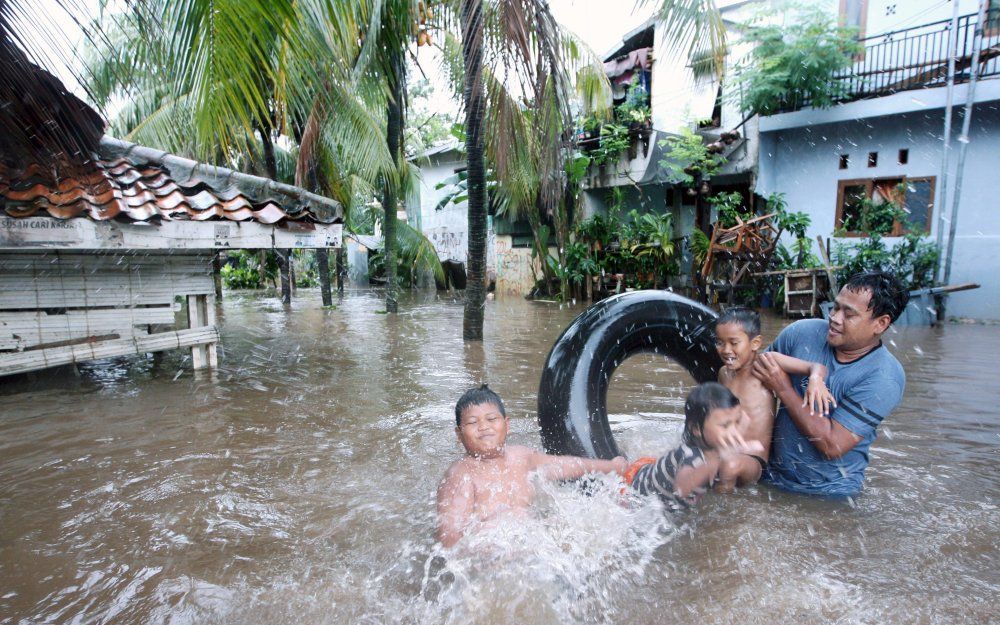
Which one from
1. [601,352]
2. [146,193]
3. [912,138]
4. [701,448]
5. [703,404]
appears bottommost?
[701,448]

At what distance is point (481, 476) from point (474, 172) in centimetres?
594

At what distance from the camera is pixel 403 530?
3.23 meters

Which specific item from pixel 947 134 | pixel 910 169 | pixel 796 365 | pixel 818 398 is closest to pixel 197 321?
pixel 796 365

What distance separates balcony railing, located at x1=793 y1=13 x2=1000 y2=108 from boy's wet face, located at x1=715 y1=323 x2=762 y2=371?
434 inches

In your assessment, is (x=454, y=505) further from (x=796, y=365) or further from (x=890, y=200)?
(x=890, y=200)

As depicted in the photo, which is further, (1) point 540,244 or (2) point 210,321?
(1) point 540,244

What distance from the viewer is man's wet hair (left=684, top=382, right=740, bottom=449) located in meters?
2.90

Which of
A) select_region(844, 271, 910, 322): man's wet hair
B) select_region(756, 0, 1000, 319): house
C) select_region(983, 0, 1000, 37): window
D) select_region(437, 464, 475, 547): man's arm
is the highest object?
select_region(983, 0, 1000, 37): window

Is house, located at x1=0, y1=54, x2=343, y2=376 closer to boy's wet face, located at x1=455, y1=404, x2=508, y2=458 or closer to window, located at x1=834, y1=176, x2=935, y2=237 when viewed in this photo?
boy's wet face, located at x1=455, y1=404, x2=508, y2=458

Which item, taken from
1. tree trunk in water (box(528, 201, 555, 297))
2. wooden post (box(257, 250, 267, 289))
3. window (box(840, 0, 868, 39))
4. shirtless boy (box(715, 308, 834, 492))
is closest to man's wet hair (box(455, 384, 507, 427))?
shirtless boy (box(715, 308, 834, 492))

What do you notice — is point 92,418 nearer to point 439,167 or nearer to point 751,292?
point 751,292

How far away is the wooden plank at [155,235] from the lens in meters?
5.00

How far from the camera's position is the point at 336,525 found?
3297mm

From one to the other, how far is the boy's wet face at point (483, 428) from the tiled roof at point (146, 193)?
10.9ft
